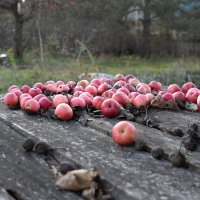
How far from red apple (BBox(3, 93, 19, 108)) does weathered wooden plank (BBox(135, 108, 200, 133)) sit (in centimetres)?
58

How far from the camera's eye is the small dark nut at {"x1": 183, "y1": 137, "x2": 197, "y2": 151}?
132 centimetres

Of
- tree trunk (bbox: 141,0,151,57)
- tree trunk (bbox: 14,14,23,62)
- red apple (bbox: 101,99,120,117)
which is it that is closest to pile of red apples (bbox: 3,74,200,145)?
red apple (bbox: 101,99,120,117)

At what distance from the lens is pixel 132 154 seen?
1301 millimetres

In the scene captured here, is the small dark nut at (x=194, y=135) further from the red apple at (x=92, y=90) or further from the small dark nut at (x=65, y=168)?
the red apple at (x=92, y=90)

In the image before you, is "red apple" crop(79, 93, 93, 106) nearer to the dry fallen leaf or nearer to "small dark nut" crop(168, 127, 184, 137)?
"small dark nut" crop(168, 127, 184, 137)

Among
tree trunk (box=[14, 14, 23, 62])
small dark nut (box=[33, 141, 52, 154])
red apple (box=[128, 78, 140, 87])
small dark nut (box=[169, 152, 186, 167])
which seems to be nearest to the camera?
small dark nut (box=[169, 152, 186, 167])

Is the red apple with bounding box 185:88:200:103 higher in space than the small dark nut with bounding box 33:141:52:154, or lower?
higher

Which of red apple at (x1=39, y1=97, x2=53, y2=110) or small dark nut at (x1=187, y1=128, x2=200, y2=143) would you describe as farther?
red apple at (x1=39, y1=97, x2=53, y2=110)

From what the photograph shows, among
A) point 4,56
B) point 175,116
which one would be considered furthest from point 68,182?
point 4,56

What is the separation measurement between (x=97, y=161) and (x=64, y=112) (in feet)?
1.75

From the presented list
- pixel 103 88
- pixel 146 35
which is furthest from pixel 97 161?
pixel 146 35

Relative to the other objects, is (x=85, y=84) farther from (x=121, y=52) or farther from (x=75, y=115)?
(x=121, y=52)

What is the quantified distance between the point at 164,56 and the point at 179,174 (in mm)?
13247

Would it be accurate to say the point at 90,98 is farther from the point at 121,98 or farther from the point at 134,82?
the point at 134,82
